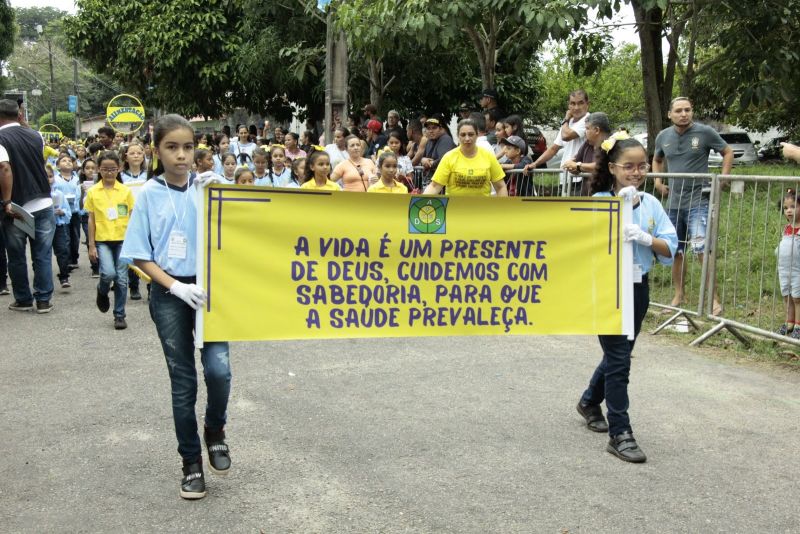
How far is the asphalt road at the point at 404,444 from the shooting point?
4.15 m

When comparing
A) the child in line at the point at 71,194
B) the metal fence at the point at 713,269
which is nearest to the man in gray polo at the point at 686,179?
the metal fence at the point at 713,269

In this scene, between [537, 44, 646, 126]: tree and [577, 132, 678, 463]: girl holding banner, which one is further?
[537, 44, 646, 126]: tree

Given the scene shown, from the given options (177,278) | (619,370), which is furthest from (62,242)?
(619,370)

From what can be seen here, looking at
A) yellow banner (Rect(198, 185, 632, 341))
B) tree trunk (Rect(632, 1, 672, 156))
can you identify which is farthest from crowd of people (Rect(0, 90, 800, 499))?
tree trunk (Rect(632, 1, 672, 156))

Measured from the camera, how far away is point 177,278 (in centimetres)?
433

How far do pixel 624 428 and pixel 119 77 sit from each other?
27.1 meters

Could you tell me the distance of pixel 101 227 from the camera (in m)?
9.09

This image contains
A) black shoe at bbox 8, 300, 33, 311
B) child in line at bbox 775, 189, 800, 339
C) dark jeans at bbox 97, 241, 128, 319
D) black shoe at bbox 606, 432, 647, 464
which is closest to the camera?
black shoe at bbox 606, 432, 647, 464

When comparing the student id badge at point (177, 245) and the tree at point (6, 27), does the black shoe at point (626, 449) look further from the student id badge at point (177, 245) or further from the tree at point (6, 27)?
the tree at point (6, 27)

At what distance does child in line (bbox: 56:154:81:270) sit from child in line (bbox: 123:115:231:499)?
8.88m

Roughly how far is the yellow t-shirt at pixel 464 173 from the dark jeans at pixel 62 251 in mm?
5593

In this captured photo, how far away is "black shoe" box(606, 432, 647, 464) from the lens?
4.83 m

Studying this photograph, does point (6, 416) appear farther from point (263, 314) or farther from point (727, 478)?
point (727, 478)

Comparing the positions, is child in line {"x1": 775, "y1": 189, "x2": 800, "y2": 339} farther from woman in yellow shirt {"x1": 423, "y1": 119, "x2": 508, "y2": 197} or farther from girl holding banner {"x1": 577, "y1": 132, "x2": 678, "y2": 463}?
girl holding banner {"x1": 577, "y1": 132, "x2": 678, "y2": 463}
